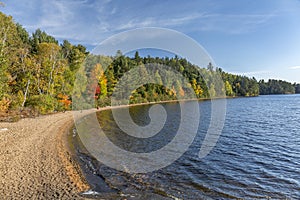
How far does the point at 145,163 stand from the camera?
15.6 meters

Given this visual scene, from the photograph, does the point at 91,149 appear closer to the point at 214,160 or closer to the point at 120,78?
the point at 214,160

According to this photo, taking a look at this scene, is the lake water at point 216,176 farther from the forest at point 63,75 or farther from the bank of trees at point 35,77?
the bank of trees at point 35,77

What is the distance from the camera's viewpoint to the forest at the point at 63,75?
111ft

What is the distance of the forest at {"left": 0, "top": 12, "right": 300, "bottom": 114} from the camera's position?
1336 inches

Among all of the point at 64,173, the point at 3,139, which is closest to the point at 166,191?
the point at 64,173

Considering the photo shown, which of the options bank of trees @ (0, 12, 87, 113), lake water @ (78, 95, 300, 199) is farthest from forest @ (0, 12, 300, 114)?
lake water @ (78, 95, 300, 199)

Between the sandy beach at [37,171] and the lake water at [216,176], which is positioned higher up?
the sandy beach at [37,171]

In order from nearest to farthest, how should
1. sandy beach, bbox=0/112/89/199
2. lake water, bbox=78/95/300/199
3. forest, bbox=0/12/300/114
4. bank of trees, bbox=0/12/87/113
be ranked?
1. sandy beach, bbox=0/112/89/199
2. lake water, bbox=78/95/300/199
3. bank of trees, bbox=0/12/87/113
4. forest, bbox=0/12/300/114

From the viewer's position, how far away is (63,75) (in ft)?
162

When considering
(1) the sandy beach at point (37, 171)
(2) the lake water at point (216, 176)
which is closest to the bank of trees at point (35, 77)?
(1) the sandy beach at point (37, 171)

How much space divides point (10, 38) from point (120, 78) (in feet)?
169

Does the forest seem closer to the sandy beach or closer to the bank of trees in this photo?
the bank of trees

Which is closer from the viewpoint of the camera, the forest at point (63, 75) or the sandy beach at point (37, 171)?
the sandy beach at point (37, 171)

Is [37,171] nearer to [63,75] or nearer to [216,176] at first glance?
[216,176]
